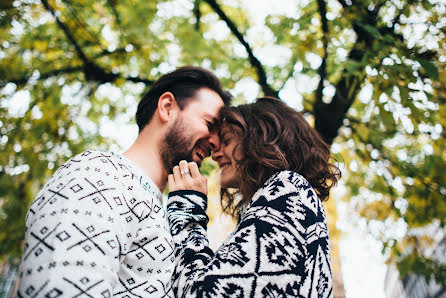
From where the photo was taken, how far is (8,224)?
4.21 m

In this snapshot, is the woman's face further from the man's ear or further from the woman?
the man's ear

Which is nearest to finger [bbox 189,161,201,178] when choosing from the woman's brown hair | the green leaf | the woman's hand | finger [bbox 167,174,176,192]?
the woman's hand

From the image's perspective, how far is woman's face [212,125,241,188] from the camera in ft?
6.62

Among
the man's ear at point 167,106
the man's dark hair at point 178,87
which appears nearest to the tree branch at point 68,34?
the man's dark hair at point 178,87

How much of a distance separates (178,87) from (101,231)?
1.37 meters

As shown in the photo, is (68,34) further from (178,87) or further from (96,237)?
(96,237)

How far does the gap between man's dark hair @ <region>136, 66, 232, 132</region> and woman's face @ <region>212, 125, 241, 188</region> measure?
1.14ft

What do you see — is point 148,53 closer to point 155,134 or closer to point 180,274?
point 155,134

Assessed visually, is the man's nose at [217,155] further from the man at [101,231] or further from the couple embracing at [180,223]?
the man at [101,231]

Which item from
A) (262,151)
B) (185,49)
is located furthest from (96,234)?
(185,49)

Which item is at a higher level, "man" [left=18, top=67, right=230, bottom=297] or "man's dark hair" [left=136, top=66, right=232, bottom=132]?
"man's dark hair" [left=136, top=66, right=232, bottom=132]

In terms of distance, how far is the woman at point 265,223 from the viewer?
1.19 meters

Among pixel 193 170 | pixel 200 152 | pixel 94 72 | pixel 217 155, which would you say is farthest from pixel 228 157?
pixel 94 72

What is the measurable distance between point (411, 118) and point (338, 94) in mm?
1090
